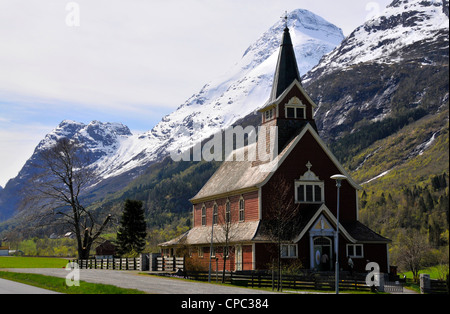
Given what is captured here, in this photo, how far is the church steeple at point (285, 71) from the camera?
66438 millimetres

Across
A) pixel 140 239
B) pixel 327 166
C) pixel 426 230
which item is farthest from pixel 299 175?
pixel 426 230

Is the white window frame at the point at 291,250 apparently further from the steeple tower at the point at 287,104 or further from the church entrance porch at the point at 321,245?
the steeple tower at the point at 287,104

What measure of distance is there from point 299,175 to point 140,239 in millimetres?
48789

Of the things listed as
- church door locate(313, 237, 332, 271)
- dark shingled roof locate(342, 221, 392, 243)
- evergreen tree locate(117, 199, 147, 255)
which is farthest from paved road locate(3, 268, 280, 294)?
evergreen tree locate(117, 199, 147, 255)

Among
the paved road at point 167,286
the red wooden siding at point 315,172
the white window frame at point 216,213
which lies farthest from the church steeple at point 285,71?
the paved road at point 167,286

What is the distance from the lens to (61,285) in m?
41.2

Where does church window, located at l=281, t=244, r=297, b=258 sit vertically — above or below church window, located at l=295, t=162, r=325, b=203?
below

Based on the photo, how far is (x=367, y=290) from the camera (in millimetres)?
48906

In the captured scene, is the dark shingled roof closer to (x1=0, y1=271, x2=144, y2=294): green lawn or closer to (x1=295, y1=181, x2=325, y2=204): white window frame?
(x1=295, y1=181, x2=325, y2=204): white window frame

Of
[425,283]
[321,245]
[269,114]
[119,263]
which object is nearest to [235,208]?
[269,114]

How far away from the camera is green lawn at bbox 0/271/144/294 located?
36438 mm

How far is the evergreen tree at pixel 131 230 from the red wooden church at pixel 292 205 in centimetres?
3448

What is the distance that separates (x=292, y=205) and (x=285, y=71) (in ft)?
49.6

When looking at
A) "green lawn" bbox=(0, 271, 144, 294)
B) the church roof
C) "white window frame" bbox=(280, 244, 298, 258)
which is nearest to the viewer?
"green lawn" bbox=(0, 271, 144, 294)
